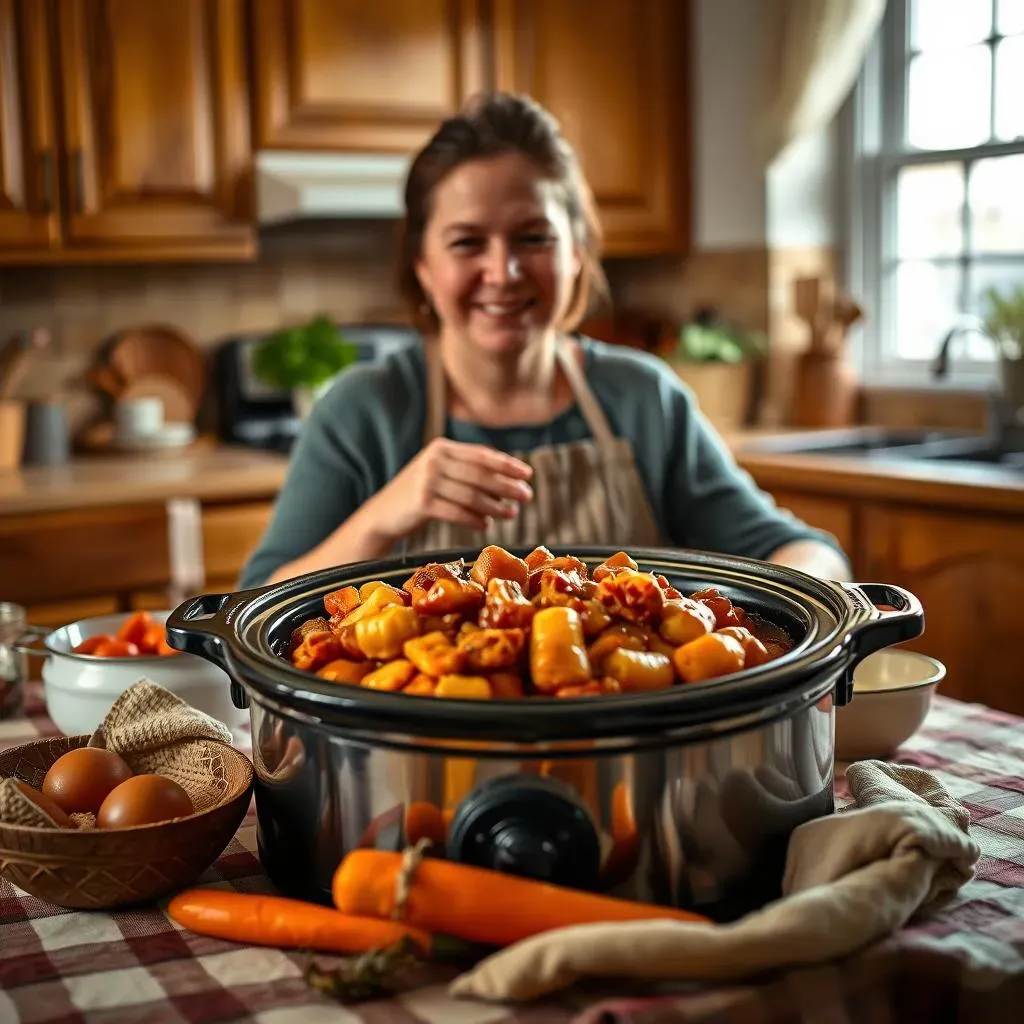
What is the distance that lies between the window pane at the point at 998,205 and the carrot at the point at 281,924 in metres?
2.80

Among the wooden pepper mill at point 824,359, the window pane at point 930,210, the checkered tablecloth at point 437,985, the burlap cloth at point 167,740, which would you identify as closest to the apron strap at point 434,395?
the burlap cloth at point 167,740

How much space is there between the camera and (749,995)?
69cm

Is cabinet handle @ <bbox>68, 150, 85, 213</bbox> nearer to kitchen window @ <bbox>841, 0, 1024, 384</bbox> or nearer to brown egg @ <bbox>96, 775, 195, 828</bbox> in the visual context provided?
kitchen window @ <bbox>841, 0, 1024, 384</bbox>

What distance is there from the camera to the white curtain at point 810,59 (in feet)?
10.0

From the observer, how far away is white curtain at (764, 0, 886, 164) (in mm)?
3061

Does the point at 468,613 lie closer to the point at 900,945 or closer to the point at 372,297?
the point at 900,945

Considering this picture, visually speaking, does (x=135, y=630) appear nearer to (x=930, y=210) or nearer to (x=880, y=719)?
(x=880, y=719)

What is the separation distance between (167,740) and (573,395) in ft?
3.64

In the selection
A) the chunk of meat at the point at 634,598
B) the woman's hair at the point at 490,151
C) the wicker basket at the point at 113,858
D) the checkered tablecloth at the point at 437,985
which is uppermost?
the woman's hair at the point at 490,151

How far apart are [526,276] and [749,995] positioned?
1.28 m

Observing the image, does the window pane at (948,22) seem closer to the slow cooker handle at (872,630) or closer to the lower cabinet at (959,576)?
the lower cabinet at (959,576)

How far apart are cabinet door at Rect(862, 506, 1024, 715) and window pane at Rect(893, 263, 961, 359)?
37.4 inches

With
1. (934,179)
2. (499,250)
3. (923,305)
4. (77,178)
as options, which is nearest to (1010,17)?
(934,179)

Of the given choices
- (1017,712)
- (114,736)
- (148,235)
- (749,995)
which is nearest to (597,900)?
(749,995)
